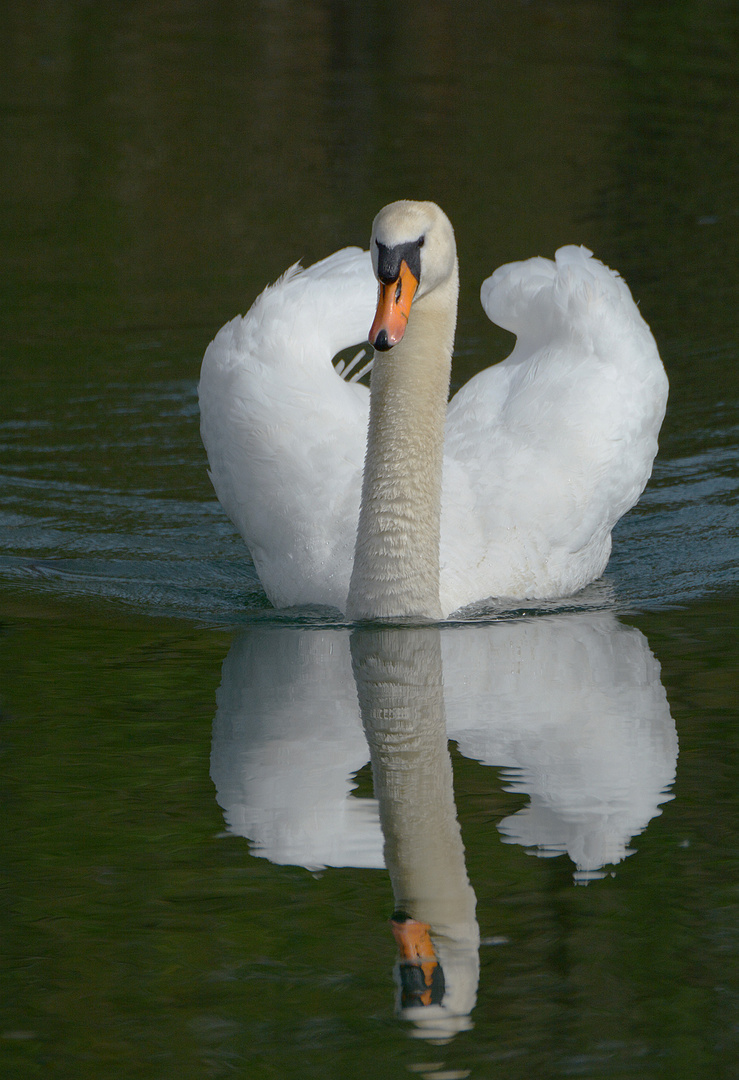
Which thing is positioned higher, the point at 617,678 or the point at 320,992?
the point at 617,678

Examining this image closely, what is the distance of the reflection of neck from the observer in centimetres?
408

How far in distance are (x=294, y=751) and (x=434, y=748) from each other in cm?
44

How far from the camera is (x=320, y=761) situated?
5.06 meters

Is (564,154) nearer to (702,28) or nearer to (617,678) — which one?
(702,28)

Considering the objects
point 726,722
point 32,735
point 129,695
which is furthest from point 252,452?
point 726,722

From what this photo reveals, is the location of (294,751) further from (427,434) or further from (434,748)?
(427,434)

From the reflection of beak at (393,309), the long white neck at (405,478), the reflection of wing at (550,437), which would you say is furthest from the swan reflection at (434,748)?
the reflection of beak at (393,309)

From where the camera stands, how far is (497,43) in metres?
27.6

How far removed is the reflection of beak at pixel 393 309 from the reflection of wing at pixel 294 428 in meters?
1.40

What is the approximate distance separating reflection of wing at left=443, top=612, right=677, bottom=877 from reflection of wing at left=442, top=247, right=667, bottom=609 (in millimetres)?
288

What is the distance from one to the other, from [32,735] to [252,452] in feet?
6.68

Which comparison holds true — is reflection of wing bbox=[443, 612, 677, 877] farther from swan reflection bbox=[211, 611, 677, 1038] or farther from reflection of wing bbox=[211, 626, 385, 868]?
reflection of wing bbox=[211, 626, 385, 868]

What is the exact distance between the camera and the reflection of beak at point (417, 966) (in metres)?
3.65

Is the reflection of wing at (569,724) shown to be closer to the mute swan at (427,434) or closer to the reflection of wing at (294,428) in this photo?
the mute swan at (427,434)
